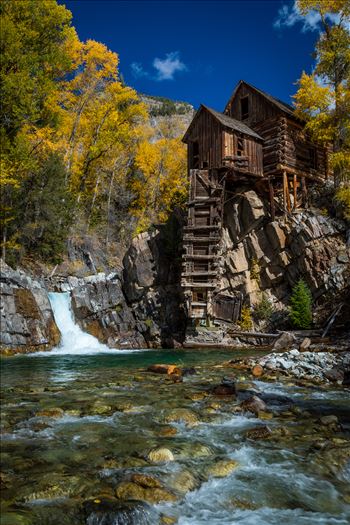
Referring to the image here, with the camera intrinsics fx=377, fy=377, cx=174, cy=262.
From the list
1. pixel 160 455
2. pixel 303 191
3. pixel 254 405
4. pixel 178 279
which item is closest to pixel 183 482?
pixel 160 455

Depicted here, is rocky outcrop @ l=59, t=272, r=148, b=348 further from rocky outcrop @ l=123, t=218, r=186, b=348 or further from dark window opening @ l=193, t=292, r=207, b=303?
dark window opening @ l=193, t=292, r=207, b=303

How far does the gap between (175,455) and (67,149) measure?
28516mm

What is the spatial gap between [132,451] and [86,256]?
24.5 metres

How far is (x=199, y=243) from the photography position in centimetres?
2589

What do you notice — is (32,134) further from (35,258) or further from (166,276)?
(166,276)

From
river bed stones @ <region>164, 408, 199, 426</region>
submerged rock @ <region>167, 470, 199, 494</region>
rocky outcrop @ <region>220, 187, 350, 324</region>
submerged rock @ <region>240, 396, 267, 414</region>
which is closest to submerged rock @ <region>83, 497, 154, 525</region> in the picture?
submerged rock @ <region>167, 470, 199, 494</region>

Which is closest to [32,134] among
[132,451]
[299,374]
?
[299,374]

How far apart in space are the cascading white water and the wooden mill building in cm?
645

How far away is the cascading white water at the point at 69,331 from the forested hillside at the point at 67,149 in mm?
3846

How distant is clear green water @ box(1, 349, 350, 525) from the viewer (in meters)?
4.10

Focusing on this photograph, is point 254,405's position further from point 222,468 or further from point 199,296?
point 199,296

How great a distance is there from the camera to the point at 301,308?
22344 mm

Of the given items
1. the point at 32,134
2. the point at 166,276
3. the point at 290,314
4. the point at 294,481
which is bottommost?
the point at 294,481

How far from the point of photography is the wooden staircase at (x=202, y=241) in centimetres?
2438
